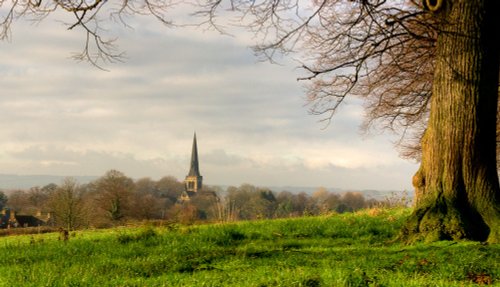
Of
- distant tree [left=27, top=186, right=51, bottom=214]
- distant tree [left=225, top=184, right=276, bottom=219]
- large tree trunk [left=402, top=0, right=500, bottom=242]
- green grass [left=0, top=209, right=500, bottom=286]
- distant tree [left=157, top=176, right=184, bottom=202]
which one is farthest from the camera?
distant tree [left=157, top=176, right=184, bottom=202]

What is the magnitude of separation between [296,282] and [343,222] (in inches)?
293

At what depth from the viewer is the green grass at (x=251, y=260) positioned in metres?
5.91

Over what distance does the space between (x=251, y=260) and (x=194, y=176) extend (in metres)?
180

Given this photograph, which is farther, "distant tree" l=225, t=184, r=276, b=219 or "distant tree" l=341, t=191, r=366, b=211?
"distant tree" l=341, t=191, r=366, b=211

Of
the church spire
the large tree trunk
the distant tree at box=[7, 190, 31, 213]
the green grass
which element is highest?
the church spire

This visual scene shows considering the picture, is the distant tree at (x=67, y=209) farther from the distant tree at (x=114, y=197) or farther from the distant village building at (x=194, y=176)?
the distant village building at (x=194, y=176)

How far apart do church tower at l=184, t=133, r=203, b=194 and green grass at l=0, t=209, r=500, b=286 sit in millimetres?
169561

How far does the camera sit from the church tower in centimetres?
18279

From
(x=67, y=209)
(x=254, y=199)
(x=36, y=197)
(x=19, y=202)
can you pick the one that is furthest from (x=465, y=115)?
(x=19, y=202)

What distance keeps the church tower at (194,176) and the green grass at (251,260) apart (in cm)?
16956

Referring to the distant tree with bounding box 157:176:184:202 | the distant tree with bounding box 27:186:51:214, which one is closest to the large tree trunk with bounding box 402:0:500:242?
the distant tree with bounding box 27:186:51:214

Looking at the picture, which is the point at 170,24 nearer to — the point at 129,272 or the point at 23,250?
the point at 23,250

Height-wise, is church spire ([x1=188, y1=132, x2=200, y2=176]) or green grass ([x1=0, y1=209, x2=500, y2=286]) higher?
church spire ([x1=188, y1=132, x2=200, y2=176])

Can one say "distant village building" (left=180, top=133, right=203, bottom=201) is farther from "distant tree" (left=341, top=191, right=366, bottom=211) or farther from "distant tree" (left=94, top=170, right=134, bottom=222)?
"distant tree" (left=94, top=170, right=134, bottom=222)
